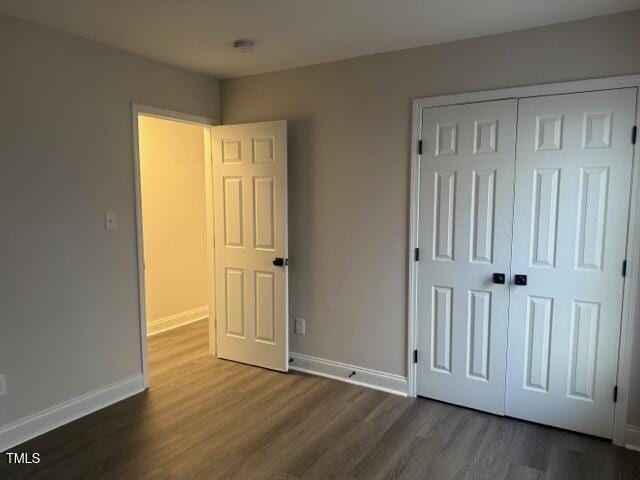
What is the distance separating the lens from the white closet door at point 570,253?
8.29 feet

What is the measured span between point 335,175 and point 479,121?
110 centimetres

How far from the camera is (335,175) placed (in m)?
3.43

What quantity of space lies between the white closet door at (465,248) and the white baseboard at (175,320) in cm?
292

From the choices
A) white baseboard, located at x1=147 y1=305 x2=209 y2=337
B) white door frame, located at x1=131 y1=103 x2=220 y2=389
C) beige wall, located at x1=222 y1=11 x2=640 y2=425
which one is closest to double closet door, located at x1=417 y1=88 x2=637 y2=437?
beige wall, located at x1=222 y1=11 x2=640 y2=425

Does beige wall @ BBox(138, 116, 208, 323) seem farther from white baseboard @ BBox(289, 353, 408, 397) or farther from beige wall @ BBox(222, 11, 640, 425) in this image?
white baseboard @ BBox(289, 353, 408, 397)

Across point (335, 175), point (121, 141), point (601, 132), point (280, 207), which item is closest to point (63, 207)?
point (121, 141)

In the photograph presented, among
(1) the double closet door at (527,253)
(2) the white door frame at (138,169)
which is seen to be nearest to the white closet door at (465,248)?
(1) the double closet door at (527,253)

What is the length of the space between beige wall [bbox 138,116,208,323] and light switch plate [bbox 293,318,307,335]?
1.87 metres

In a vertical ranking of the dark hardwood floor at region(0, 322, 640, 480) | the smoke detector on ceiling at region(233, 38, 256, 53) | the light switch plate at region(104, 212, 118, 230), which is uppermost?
the smoke detector on ceiling at region(233, 38, 256, 53)

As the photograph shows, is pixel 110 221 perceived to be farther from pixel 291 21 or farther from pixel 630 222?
pixel 630 222

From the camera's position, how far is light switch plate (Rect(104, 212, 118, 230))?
306 cm

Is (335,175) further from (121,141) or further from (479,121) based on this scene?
(121,141)

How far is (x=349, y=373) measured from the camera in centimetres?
353

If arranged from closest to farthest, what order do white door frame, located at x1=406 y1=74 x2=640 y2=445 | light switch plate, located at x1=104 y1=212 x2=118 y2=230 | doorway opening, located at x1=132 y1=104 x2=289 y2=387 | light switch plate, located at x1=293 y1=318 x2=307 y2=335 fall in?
white door frame, located at x1=406 y1=74 x2=640 y2=445, light switch plate, located at x1=104 y1=212 x2=118 y2=230, doorway opening, located at x1=132 y1=104 x2=289 y2=387, light switch plate, located at x1=293 y1=318 x2=307 y2=335
